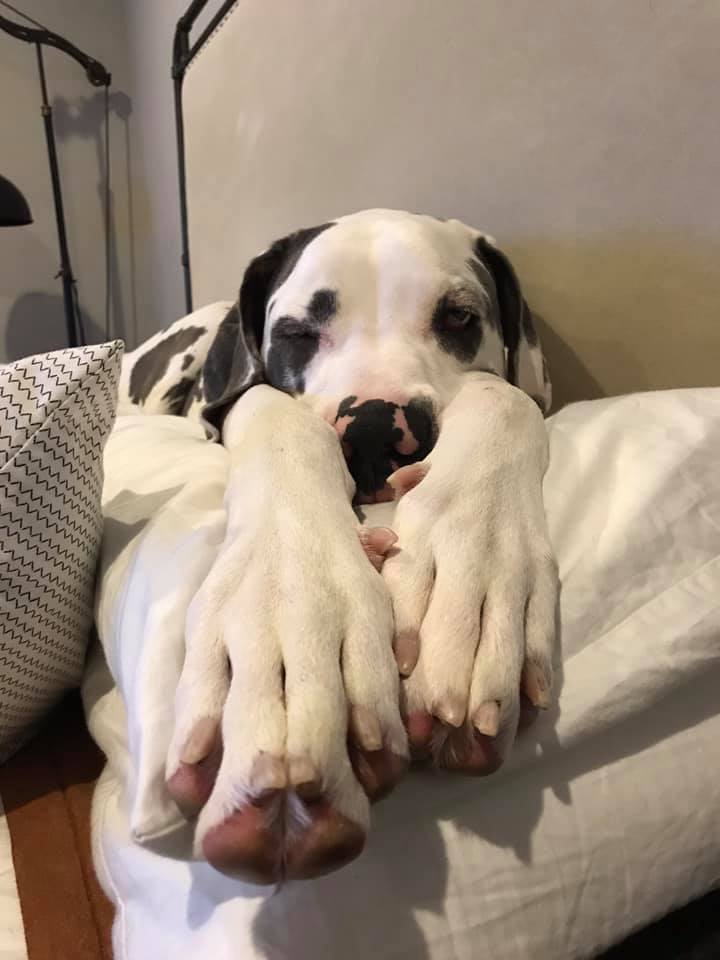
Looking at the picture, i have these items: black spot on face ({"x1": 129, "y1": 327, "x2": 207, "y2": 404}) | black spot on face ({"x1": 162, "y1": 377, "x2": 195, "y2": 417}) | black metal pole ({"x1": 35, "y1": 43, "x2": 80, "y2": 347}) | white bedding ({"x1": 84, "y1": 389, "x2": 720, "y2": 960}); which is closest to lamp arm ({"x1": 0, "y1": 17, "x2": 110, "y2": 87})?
black metal pole ({"x1": 35, "y1": 43, "x2": 80, "y2": 347})

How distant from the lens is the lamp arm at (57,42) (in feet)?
11.1

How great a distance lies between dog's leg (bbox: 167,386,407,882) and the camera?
0.47 meters

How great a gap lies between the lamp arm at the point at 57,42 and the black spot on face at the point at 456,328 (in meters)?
3.27

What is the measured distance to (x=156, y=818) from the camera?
0.53 m

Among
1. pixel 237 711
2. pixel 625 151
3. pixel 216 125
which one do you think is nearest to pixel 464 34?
pixel 625 151

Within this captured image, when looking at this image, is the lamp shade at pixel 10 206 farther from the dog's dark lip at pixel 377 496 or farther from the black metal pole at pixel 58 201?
the dog's dark lip at pixel 377 496

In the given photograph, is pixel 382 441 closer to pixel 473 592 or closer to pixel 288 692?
pixel 473 592

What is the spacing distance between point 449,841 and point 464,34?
4.63 feet

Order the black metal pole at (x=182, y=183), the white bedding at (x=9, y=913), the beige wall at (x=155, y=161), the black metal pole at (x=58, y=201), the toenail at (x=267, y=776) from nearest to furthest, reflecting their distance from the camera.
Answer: the toenail at (x=267, y=776), the white bedding at (x=9, y=913), the black metal pole at (x=182, y=183), the beige wall at (x=155, y=161), the black metal pole at (x=58, y=201)

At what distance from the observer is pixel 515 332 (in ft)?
4.18

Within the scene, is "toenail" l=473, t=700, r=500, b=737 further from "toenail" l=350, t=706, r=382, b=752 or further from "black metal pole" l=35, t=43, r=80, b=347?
"black metal pole" l=35, t=43, r=80, b=347

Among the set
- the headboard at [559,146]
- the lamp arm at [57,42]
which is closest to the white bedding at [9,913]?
the headboard at [559,146]

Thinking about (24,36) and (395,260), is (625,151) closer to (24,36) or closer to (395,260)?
(395,260)

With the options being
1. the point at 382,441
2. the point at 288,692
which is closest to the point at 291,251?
the point at 382,441
